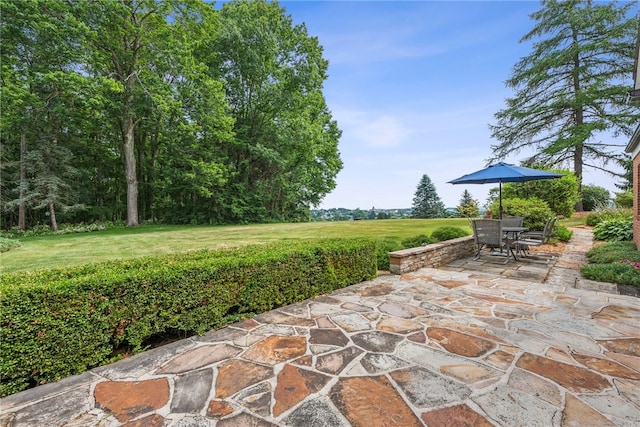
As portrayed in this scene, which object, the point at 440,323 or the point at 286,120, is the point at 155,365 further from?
the point at 286,120

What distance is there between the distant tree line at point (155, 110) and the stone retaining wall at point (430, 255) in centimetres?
1217

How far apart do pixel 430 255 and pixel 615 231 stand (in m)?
7.10

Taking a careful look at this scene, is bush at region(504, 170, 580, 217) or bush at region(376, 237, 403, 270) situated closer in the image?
bush at region(376, 237, 403, 270)

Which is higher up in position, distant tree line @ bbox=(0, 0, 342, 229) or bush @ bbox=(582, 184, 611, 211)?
distant tree line @ bbox=(0, 0, 342, 229)

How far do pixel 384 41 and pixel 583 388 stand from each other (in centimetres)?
909

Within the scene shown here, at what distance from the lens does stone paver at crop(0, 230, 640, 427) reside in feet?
5.57

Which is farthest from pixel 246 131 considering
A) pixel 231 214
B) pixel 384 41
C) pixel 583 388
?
pixel 583 388

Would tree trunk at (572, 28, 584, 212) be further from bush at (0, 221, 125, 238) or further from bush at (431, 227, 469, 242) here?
bush at (0, 221, 125, 238)

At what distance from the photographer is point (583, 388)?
75.8 inches

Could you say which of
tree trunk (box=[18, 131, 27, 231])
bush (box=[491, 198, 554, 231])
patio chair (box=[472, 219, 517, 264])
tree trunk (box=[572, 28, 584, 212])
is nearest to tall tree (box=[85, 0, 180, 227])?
tree trunk (box=[18, 131, 27, 231])

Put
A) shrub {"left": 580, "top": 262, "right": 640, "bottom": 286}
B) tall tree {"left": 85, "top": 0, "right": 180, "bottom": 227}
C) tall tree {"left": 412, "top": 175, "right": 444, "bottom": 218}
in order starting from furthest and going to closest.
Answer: tall tree {"left": 412, "top": 175, "right": 444, "bottom": 218}, tall tree {"left": 85, "top": 0, "right": 180, "bottom": 227}, shrub {"left": 580, "top": 262, "right": 640, "bottom": 286}

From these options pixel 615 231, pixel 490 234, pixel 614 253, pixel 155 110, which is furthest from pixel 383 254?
pixel 155 110

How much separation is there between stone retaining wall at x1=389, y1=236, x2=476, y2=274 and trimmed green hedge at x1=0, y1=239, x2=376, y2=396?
235cm

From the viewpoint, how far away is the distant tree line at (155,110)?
12.2m
